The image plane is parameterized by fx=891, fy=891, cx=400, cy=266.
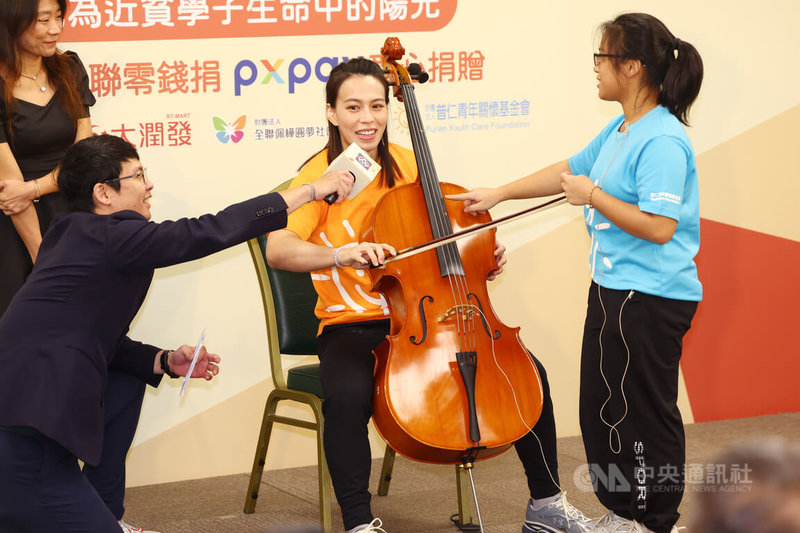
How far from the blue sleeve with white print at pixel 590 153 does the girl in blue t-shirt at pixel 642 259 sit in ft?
0.14

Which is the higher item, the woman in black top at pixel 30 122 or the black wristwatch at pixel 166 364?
the woman in black top at pixel 30 122

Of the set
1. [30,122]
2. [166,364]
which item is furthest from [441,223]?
[30,122]

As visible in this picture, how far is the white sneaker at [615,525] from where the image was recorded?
2209 mm

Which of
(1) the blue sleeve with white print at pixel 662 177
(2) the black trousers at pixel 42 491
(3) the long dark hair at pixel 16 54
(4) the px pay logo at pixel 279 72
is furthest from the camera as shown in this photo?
(4) the px pay logo at pixel 279 72

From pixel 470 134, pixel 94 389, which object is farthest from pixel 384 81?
pixel 94 389

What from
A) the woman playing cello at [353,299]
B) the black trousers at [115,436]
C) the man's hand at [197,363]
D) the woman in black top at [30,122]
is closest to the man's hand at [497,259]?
the woman playing cello at [353,299]

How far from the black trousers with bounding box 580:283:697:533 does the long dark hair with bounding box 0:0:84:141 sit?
5.24 ft

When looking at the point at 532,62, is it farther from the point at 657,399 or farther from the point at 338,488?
the point at 338,488

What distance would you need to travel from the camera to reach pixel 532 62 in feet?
11.2

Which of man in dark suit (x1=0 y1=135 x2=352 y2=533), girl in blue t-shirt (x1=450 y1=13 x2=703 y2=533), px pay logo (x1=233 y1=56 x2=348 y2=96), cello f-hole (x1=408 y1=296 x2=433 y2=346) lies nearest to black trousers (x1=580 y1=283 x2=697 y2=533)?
girl in blue t-shirt (x1=450 y1=13 x2=703 y2=533)

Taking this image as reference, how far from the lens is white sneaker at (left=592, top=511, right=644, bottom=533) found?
7.25 ft

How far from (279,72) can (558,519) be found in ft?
5.82

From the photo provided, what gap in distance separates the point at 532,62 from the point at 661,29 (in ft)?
4.32

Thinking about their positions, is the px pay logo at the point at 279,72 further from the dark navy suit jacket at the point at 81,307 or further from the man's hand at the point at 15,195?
the dark navy suit jacket at the point at 81,307
